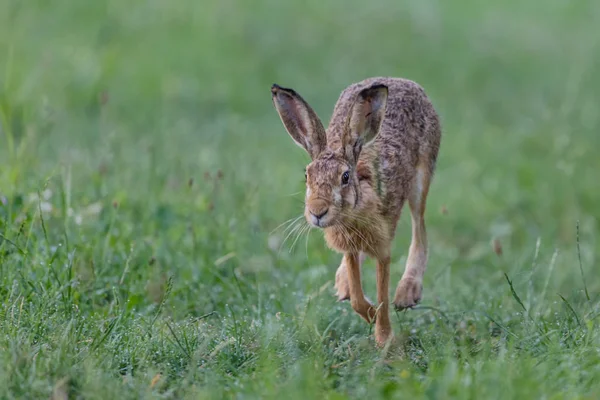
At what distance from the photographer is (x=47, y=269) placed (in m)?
5.14

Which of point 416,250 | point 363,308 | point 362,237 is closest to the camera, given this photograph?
point 362,237

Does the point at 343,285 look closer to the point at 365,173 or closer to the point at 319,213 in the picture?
the point at 365,173

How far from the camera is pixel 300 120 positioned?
5.23 m

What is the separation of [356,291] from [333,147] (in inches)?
28.9

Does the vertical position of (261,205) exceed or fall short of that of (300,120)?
it falls short

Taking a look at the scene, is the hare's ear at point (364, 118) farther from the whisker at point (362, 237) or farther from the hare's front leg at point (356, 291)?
the hare's front leg at point (356, 291)

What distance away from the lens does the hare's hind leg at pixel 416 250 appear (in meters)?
5.62

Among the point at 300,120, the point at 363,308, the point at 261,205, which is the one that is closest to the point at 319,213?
the point at 300,120

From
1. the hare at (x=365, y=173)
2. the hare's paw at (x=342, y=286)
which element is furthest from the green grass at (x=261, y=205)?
the hare at (x=365, y=173)

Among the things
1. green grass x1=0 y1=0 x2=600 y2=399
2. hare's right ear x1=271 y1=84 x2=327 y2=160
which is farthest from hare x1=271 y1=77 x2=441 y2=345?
green grass x1=0 y1=0 x2=600 y2=399

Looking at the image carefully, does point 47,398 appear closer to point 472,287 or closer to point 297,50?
point 472,287

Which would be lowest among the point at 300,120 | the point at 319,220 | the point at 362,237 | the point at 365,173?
the point at 362,237

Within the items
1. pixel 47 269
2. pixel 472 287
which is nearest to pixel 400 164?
pixel 472 287

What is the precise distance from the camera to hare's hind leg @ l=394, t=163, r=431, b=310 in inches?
221
